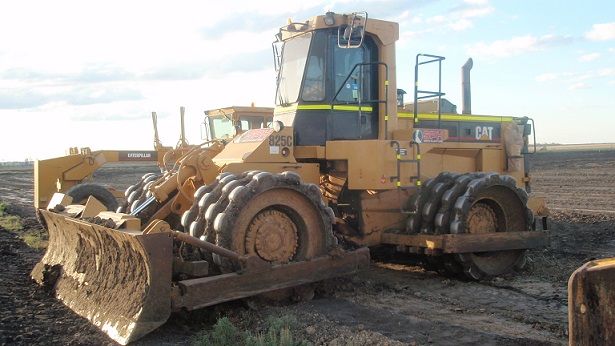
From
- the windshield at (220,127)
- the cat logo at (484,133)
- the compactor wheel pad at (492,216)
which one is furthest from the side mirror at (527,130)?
the windshield at (220,127)

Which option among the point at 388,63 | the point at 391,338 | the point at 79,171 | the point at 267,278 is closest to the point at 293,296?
the point at 267,278

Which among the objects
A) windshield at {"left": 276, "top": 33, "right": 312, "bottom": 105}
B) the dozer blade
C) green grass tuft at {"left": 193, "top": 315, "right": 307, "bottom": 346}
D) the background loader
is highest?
windshield at {"left": 276, "top": 33, "right": 312, "bottom": 105}

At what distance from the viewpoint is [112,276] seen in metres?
6.54

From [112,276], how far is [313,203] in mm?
2255

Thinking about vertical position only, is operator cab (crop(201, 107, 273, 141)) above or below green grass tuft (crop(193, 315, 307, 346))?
above

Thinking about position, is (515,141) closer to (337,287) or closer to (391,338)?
(337,287)

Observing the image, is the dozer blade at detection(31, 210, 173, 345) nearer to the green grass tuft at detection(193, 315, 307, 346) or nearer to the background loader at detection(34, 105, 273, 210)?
the green grass tuft at detection(193, 315, 307, 346)

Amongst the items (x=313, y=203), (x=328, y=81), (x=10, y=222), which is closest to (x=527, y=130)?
(x=328, y=81)

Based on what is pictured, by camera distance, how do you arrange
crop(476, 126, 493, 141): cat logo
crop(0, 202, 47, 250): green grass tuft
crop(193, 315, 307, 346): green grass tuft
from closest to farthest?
1. crop(193, 315, 307, 346): green grass tuft
2. crop(476, 126, 493, 141): cat logo
3. crop(0, 202, 47, 250): green grass tuft

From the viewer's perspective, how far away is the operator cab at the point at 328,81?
8.12 metres

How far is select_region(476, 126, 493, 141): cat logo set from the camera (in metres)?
9.79

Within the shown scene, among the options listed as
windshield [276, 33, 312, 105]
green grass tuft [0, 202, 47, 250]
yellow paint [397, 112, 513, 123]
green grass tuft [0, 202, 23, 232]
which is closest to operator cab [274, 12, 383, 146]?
windshield [276, 33, 312, 105]

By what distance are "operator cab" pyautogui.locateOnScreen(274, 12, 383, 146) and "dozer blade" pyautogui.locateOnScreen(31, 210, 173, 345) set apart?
2843 millimetres

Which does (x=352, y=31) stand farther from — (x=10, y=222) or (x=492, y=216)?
(x=10, y=222)
